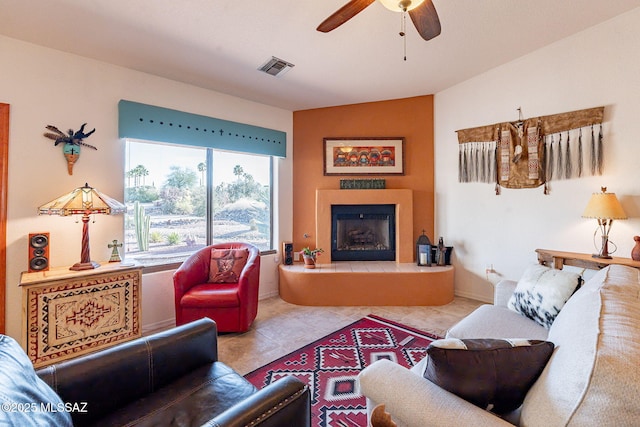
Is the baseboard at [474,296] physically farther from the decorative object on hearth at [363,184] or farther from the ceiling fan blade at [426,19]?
the ceiling fan blade at [426,19]

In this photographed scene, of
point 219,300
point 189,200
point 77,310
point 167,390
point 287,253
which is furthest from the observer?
point 287,253

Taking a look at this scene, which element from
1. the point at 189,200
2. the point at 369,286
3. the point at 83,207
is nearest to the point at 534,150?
the point at 369,286

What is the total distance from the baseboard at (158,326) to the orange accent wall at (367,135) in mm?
1778

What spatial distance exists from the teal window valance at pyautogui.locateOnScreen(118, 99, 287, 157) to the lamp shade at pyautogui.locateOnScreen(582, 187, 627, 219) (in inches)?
133

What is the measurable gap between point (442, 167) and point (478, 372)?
350 cm

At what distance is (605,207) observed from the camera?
2.50 meters

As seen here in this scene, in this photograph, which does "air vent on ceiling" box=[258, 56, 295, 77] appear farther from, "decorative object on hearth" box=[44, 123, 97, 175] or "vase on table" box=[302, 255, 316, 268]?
"vase on table" box=[302, 255, 316, 268]

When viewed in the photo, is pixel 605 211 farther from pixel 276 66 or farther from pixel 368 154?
pixel 276 66

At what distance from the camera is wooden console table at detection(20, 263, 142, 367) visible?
209cm

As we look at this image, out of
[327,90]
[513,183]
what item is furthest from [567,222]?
[327,90]

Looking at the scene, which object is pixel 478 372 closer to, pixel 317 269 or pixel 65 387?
pixel 65 387

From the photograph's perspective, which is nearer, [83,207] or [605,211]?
[83,207]

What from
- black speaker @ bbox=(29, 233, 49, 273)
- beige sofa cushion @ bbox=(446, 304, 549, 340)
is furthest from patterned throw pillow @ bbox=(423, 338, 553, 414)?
black speaker @ bbox=(29, 233, 49, 273)

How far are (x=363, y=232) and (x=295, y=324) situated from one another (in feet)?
5.74
